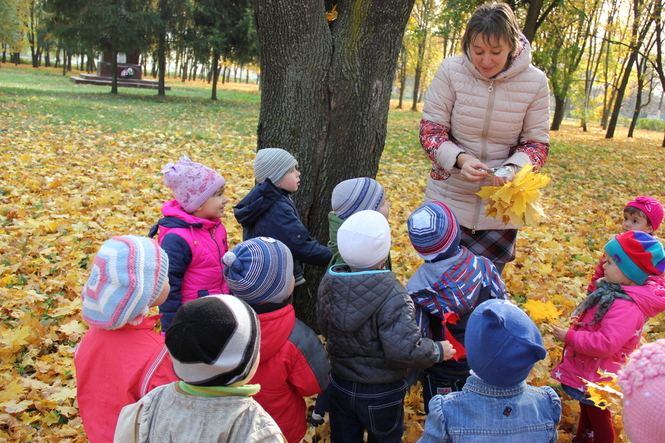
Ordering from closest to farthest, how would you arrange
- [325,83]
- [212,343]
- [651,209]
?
[212,343]
[651,209]
[325,83]

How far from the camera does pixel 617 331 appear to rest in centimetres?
223

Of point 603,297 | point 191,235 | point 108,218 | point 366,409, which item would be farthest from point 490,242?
point 108,218

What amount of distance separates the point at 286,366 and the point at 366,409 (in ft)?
1.43

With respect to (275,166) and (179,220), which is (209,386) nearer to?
(179,220)

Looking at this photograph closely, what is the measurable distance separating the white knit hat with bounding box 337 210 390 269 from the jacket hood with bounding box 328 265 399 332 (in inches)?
2.3

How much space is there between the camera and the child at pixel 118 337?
1801mm

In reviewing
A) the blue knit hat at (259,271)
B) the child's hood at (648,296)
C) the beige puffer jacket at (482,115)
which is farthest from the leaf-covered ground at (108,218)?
the blue knit hat at (259,271)

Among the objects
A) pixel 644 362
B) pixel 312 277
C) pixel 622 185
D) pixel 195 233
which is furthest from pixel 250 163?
pixel 644 362

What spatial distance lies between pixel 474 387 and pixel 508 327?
26 cm

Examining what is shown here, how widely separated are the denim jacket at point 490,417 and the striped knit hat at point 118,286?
116cm

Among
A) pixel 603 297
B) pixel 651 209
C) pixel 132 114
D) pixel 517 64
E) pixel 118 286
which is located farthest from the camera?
pixel 132 114

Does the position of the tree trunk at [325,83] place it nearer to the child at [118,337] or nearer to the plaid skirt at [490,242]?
the plaid skirt at [490,242]

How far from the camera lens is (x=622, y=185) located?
32.9 feet

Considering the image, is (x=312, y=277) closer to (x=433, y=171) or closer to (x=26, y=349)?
(x=433, y=171)
